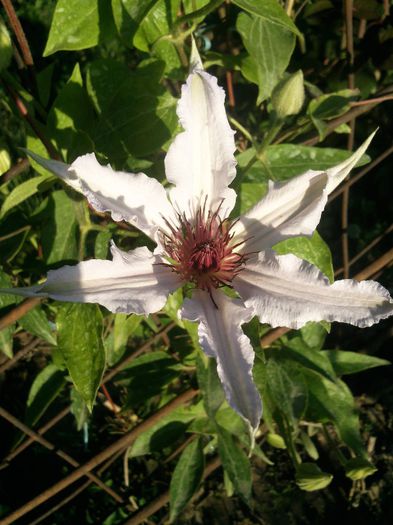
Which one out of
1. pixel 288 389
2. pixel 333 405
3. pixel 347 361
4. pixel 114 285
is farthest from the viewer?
pixel 347 361

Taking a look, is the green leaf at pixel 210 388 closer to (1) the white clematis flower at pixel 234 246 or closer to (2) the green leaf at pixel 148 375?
(1) the white clematis flower at pixel 234 246

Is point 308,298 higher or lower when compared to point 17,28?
lower

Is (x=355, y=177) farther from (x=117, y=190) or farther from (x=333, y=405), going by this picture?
(x=117, y=190)

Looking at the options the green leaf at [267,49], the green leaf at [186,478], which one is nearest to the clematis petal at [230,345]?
the green leaf at [267,49]

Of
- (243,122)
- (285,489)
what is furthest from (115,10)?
(285,489)

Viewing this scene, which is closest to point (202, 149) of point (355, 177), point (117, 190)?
point (117, 190)

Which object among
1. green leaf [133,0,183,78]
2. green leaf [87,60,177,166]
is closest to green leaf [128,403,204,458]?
green leaf [87,60,177,166]
